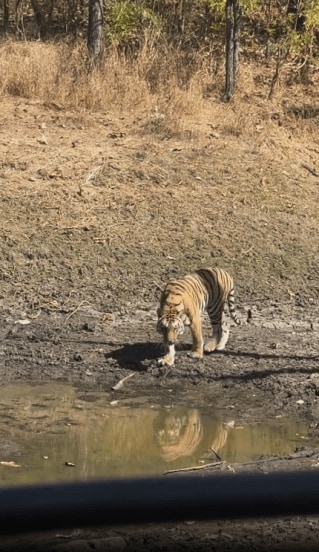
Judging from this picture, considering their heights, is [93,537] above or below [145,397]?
above

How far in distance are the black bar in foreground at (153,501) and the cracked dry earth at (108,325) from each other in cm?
303

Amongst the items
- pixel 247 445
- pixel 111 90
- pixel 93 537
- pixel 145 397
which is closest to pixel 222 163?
pixel 111 90

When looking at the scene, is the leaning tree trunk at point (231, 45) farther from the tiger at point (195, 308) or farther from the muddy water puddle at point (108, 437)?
the muddy water puddle at point (108, 437)

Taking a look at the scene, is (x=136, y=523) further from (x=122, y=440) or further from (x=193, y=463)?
(x=122, y=440)

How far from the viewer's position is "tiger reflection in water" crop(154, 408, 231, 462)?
7.11 metres

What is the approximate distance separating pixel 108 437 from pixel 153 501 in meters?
5.61

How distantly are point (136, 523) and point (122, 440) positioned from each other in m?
5.55

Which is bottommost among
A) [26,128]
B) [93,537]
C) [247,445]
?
[247,445]

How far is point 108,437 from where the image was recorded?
287 inches

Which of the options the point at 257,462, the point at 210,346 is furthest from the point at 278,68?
the point at 257,462

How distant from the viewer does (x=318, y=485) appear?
1.79 meters

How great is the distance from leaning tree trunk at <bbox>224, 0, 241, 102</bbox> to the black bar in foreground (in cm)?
1395

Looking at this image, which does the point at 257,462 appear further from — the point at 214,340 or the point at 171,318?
the point at 214,340

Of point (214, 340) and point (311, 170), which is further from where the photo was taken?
point (311, 170)
